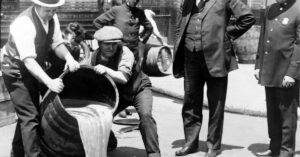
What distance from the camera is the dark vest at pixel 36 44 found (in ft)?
18.0

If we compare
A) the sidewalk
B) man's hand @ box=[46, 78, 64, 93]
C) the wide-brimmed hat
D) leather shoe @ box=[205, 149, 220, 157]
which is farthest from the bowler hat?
the sidewalk

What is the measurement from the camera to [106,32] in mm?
6027

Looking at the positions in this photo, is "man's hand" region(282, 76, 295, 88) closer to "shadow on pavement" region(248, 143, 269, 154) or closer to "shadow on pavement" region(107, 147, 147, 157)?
"shadow on pavement" region(248, 143, 269, 154)

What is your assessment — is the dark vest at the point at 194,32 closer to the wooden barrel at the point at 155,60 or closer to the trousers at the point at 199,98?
the trousers at the point at 199,98

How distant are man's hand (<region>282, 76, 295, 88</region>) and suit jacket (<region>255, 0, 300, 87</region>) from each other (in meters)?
0.04

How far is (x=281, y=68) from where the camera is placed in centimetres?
625

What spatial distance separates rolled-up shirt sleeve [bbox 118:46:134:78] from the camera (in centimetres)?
602

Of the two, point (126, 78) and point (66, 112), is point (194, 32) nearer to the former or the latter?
point (126, 78)

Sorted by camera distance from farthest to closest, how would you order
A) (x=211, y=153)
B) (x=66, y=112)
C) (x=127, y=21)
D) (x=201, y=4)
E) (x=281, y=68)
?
(x=127, y=21), (x=211, y=153), (x=201, y=4), (x=281, y=68), (x=66, y=112)

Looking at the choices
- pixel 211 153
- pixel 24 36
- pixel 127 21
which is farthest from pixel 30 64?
pixel 127 21

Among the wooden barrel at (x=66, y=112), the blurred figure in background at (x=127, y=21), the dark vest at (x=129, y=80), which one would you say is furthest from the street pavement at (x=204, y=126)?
the blurred figure in background at (x=127, y=21)

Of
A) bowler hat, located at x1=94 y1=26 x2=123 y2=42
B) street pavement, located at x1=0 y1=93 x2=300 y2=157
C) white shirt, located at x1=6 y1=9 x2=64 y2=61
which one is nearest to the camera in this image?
white shirt, located at x1=6 y1=9 x2=64 y2=61

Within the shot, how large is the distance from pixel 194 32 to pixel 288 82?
1155 millimetres

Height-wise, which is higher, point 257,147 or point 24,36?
point 24,36
